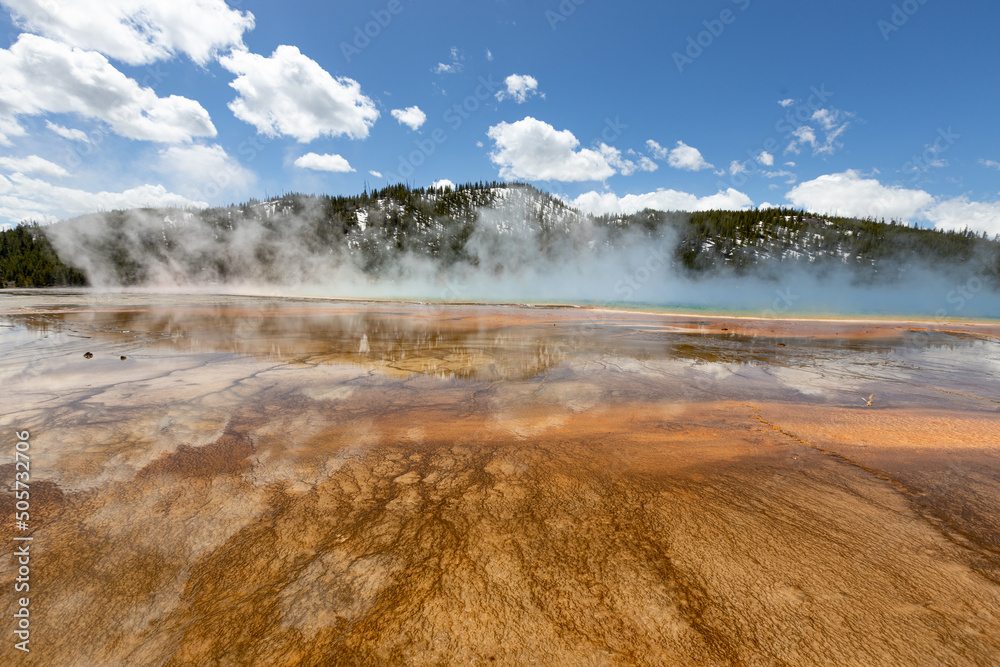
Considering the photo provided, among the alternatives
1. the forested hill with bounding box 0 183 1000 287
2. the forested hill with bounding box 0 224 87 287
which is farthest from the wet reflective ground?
the forested hill with bounding box 0 224 87 287

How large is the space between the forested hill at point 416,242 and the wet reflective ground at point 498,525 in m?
84.1

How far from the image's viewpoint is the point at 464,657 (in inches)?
63.6

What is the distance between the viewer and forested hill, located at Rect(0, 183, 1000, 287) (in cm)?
8150

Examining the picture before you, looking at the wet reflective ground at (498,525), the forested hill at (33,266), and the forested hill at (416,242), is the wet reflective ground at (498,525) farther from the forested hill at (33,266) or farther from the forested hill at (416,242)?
the forested hill at (33,266)

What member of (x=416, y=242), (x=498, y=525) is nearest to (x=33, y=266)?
(x=416, y=242)

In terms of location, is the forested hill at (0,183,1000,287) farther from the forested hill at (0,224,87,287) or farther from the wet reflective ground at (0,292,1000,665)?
the wet reflective ground at (0,292,1000,665)

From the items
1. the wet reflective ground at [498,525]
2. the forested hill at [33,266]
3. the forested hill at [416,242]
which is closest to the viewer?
the wet reflective ground at [498,525]

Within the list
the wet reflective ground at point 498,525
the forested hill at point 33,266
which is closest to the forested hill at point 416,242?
the forested hill at point 33,266

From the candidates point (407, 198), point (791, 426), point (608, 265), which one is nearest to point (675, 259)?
point (608, 265)

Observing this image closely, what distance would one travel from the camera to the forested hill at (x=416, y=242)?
81.5 m

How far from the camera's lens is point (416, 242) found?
97.2m

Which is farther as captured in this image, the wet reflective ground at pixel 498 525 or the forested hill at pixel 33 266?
the forested hill at pixel 33 266

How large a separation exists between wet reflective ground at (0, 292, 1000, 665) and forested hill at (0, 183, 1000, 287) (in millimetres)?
84145

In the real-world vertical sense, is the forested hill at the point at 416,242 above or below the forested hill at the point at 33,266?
above
